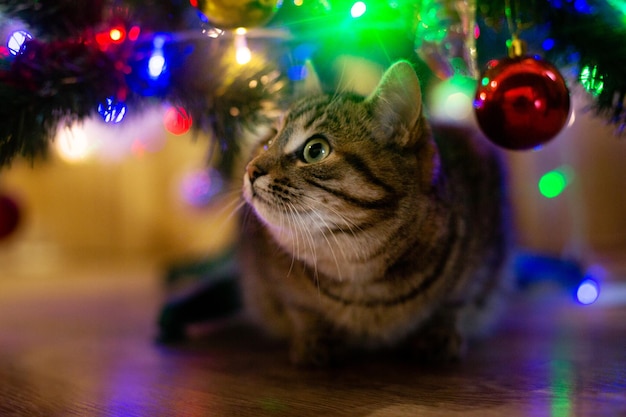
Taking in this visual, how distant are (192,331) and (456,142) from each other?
699 millimetres

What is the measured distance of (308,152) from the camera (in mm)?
870

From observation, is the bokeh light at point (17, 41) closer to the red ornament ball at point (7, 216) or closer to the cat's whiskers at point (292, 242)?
the cat's whiskers at point (292, 242)

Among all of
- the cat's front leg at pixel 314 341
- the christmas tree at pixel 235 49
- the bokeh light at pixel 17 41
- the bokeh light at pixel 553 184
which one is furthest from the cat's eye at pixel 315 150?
the bokeh light at pixel 553 184

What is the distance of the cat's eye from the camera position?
0.86 meters

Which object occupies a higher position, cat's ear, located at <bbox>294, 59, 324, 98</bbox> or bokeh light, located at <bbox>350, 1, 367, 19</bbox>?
bokeh light, located at <bbox>350, 1, 367, 19</bbox>

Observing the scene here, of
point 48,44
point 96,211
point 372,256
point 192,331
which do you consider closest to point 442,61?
point 372,256

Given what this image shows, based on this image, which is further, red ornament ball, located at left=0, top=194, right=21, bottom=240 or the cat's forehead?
red ornament ball, located at left=0, top=194, right=21, bottom=240

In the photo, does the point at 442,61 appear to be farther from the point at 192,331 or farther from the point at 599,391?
the point at 192,331

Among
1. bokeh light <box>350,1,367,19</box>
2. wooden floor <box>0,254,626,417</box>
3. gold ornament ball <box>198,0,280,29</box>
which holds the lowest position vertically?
wooden floor <box>0,254,626,417</box>

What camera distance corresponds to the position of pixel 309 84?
1077 mm

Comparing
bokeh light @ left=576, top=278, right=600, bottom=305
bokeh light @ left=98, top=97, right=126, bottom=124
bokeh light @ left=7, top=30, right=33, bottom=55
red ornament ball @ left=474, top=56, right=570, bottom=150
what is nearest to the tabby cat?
red ornament ball @ left=474, top=56, right=570, bottom=150

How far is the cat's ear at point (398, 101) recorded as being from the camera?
81cm

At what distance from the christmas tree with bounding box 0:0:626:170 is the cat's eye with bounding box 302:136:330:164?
0.14 metres

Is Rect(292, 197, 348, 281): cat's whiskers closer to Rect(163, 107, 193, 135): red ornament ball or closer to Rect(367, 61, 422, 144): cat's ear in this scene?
Rect(367, 61, 422, 144): cat's ear
